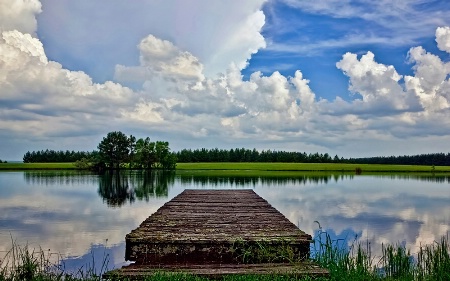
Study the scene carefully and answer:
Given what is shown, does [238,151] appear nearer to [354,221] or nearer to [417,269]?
[354,221]

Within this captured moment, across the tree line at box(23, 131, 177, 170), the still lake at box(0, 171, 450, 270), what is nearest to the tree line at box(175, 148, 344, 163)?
the tree line at box(23, 131, 177, 170)

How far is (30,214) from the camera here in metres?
23.4

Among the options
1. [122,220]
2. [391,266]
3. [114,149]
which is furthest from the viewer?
[114,149]

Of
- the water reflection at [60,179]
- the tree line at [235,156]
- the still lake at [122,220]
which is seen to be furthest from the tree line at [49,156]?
the still lake at [122,220]

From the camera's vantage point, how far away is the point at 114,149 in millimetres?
92500

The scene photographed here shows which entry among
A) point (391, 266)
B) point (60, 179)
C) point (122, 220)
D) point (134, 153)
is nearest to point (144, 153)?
point (134, 153)

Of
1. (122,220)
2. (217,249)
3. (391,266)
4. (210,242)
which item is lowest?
(122,220)

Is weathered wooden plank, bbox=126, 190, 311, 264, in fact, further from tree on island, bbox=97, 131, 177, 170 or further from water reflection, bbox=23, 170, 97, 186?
tree on island, bbox=97, 131, 177, 170

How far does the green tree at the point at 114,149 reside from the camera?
9162 centimetres

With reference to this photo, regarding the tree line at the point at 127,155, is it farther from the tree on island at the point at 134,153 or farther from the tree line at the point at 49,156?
the tree line at the point at 49,156

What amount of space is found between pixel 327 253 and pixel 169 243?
3.51m

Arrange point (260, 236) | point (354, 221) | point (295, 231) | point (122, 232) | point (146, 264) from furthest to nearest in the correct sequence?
point (354, 221), point (122, 232), point (295, 231), point (260, 236), point (146, 264)

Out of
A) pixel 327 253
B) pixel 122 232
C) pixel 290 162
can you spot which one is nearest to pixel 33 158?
pixel 290 162

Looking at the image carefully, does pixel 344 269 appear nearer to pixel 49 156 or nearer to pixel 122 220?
pixel 122 220
